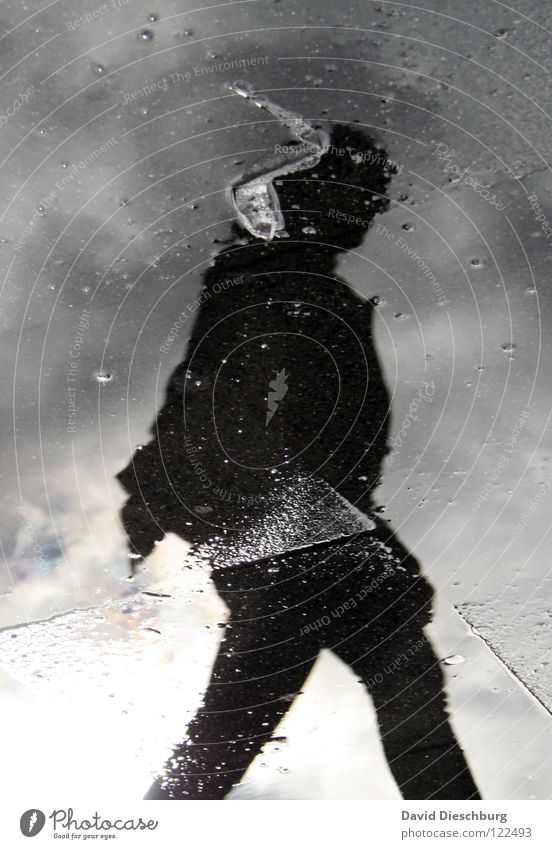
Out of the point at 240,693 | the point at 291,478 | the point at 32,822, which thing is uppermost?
the point at 291,478

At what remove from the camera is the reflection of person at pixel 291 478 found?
1.61 feet

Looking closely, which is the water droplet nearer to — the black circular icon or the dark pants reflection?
the dark pants reflection

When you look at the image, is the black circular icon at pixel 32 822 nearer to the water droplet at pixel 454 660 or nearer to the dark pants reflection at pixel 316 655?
the dark pants reflection at pixel 316 655

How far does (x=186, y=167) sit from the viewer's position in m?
0.46

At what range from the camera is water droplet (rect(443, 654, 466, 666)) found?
0.64 metres

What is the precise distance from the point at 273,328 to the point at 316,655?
35 centimetres

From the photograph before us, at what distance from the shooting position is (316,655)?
2.09 ft

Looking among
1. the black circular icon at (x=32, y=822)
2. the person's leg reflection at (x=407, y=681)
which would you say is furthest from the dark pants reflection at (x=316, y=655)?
the black circular icon at (x=32, y=822)

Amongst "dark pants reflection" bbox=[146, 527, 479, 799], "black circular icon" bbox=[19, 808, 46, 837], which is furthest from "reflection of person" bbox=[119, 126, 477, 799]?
"black circular icon" bbox=[19, 808, 46, 837]

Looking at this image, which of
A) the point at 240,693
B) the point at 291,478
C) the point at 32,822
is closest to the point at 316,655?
the point at 240,693

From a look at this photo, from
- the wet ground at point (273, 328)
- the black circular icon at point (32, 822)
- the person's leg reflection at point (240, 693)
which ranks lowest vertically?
the black circular icon at point (32, 822)

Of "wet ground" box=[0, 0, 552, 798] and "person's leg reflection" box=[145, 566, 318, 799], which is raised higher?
"wet ground" box=[0, 0, 552, 798]

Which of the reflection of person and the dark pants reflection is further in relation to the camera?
the dark pants reflection

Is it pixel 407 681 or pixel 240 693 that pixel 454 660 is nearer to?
pixel 407 681
